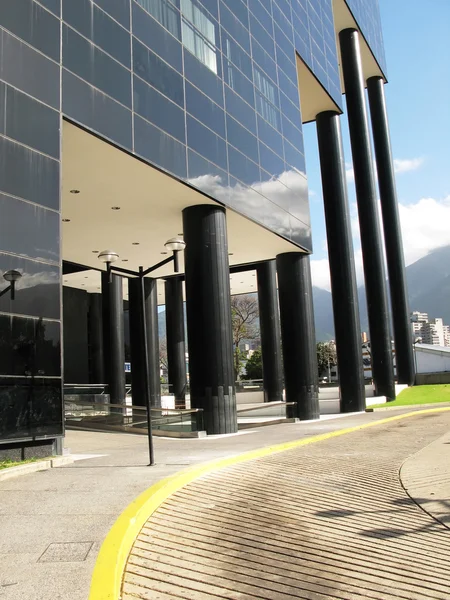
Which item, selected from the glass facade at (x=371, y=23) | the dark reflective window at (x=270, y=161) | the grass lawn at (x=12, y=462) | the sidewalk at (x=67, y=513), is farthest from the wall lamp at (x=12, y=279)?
the glass facade at (x=371, y=23)

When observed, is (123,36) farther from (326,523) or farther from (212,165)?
(326,523)

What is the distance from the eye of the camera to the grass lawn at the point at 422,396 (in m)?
34.8

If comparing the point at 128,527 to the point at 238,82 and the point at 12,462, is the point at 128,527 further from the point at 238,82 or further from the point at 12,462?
the point at 238,82

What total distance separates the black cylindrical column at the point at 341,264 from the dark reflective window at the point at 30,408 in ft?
73.8

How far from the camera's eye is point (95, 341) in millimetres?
44406

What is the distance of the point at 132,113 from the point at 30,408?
9202mm

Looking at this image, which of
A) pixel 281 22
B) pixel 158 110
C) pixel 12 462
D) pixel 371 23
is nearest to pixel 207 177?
pixel 158 110

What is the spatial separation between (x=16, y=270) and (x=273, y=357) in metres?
29.7

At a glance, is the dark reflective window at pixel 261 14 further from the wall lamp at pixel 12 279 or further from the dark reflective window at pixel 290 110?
the wall lamp at pixel 12 279

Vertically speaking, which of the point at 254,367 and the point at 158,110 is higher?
the point at 158,110

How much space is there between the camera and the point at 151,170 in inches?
701

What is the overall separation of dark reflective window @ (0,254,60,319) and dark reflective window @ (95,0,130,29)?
836 centimetres

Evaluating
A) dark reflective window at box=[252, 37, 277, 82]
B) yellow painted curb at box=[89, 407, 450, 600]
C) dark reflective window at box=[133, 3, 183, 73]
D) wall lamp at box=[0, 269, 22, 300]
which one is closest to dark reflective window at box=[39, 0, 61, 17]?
dark reflective window at box=[133, 3, 183, 73]

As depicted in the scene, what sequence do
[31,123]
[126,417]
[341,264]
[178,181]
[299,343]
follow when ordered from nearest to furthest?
1. [31,123]
2. [178,181]
3. [126,417]
4. [299,343]
5. [341,264]
